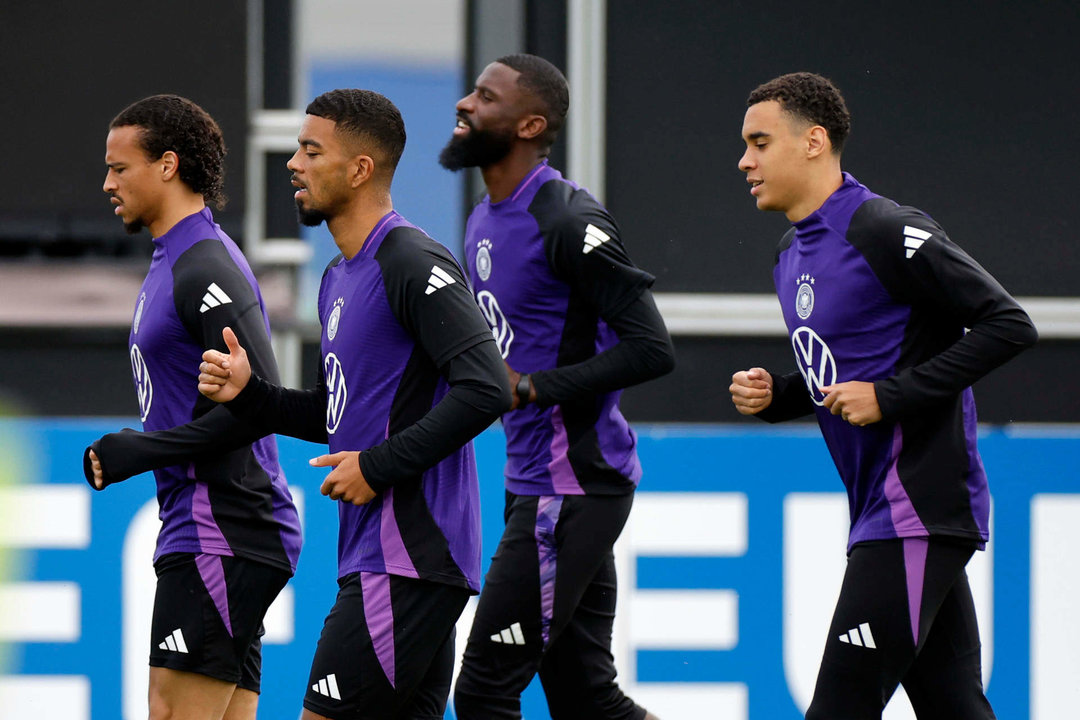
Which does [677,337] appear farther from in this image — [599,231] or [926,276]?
[926,276]

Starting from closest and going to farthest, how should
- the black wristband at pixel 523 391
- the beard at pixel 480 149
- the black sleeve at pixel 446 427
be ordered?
the black sleeve at pixel 446 427 < the black wristband at pixel 523 391 < the beard at pixel 480 149

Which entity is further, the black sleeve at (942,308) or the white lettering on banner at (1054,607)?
the white lettering on banner at (1054,607)

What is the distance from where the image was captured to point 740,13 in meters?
6.02

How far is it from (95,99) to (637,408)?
248cm

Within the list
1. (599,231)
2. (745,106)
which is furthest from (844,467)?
(745,106)

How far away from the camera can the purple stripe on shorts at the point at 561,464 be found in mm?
4258

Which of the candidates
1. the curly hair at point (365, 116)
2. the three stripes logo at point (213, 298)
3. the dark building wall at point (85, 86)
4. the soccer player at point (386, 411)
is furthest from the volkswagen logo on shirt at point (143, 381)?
the dark building wall at point (85, 86)

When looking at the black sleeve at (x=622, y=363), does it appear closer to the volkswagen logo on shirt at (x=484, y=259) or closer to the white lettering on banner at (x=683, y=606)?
the volkswagen logo on shirt at (x=484, y=259)

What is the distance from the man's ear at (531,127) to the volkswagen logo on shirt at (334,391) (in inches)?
50.1

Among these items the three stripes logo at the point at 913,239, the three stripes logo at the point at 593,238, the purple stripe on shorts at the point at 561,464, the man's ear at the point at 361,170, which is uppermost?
the man's ear at the point at 361,170

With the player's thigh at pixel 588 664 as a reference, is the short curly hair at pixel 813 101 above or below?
above

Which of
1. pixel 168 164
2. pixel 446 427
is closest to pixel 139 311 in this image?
pixel 168 164

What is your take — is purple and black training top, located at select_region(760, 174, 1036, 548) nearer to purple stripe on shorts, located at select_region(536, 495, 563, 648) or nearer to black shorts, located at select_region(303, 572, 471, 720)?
purple stripe on shorts, located at select_region(536, 495, 563, 648)

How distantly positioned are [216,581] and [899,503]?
5.51ft
